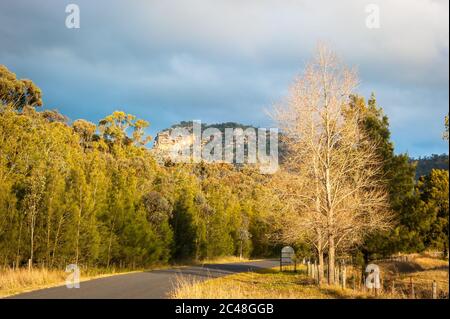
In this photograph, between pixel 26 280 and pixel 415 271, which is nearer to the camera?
pixel 26 280

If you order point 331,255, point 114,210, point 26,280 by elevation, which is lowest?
point 26,280

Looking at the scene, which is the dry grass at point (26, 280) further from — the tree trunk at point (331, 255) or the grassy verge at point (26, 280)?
the tree trunk at point (331, 255)

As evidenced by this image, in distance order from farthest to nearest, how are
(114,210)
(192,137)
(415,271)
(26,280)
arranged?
(192,137) < (415,271) < (114,210) < (26,280)

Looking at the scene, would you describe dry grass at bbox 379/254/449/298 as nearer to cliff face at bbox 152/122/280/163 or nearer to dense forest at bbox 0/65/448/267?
dense forest at bbox 0/65/448/267

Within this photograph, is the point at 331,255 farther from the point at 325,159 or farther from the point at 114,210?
the point at 114,210

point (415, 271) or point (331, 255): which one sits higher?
point (331, 255)

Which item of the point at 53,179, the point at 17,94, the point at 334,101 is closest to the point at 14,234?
the point at 53,179

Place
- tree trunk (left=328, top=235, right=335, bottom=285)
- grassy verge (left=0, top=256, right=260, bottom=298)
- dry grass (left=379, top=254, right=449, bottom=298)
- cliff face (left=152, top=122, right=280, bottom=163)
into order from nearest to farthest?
grassy verge (left=0, top=256, right=260, bottom=298)
tree trunk (left=328, top=235, right=335, bottom=285)
dry grass (left=379, top=254, right=449, bottom=298)
cliff face (left=152, top=122, right=280, bottom=163)

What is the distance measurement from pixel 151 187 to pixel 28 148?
92.8 ft

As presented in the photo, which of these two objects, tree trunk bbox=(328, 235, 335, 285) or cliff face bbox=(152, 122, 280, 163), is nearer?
tree trunk bbox=(328, 235, 335, 285)

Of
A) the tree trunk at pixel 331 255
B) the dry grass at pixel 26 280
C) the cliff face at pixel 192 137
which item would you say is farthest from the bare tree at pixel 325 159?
the cliff face at pixel 192 137

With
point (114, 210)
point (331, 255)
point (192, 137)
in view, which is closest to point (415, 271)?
point (331, 255)

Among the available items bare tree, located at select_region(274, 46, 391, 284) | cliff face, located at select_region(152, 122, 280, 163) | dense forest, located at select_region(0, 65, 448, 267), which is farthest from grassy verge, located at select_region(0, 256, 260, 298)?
cliff face, located at select_region(152, 122, 280, 163)
